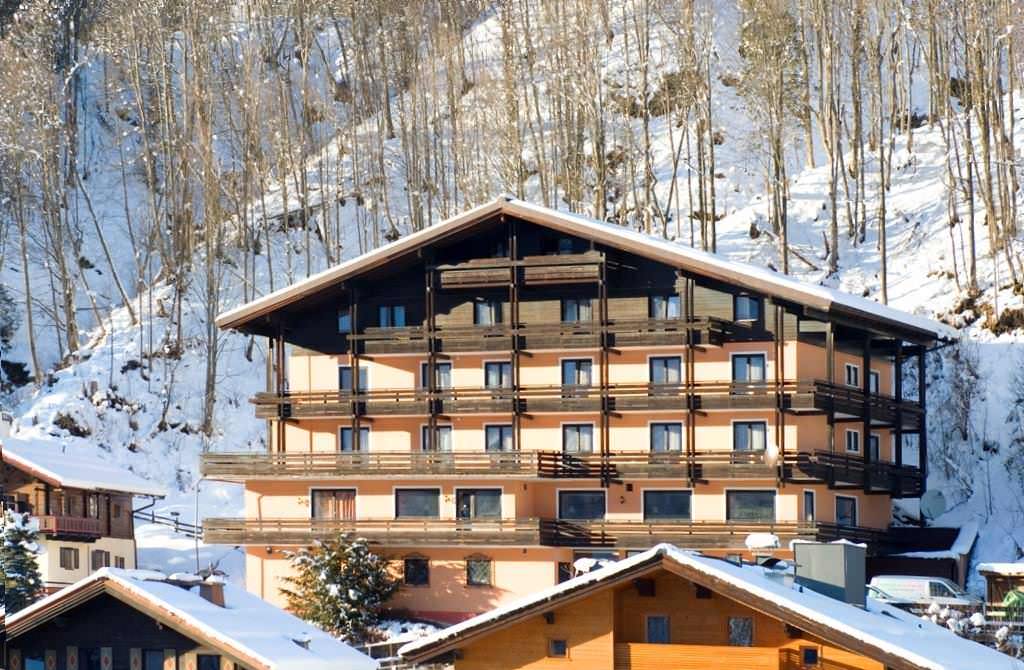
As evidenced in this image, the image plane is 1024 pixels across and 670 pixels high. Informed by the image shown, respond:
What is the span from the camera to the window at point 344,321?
59.5 m

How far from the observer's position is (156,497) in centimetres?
6550

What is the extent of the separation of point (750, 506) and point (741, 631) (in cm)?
2463

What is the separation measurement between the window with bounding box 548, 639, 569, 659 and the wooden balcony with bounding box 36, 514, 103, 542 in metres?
32.7

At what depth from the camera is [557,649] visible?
3044cm

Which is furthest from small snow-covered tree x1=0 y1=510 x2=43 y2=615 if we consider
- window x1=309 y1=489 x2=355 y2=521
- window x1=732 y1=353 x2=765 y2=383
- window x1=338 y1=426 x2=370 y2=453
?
window x1=732 y1=353 x2=765 y2=383

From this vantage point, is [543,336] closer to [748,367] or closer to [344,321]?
[748,367]

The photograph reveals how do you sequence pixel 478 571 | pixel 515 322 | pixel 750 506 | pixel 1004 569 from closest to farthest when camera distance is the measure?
pixel 1004 569
pixel 750 506
pixel 478 571
pixel 515 322

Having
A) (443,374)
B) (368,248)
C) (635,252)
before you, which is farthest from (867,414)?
(368,248)

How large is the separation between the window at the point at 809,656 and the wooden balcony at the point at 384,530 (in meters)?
25.2

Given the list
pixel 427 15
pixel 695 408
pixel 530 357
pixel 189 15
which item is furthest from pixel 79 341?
pixel 695 408

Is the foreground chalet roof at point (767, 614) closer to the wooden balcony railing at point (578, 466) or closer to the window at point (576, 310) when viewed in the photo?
the wooden balcony railing at point (578, 466)

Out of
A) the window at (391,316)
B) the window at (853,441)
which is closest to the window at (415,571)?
the window at (391,316)

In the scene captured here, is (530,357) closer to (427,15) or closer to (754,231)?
(754,231)

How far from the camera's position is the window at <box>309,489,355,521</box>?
5753 cm
